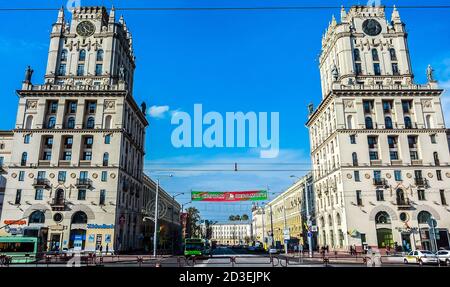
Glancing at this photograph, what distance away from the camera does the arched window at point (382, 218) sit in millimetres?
57719

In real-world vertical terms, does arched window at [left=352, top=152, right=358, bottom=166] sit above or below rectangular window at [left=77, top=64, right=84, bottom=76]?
below

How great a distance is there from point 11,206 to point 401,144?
221 feet

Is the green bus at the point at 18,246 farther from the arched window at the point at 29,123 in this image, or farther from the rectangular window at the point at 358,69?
the rectangular window at the point at 358,69

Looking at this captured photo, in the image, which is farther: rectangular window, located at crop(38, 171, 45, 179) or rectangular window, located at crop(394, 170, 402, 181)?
rectangular window, located at crop(394, 170, 402, 181)

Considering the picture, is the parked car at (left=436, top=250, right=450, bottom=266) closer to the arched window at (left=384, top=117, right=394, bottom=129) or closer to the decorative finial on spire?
the arched window at (left=384, top=117, right=394, bottom=129)

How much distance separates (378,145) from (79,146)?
52674mm

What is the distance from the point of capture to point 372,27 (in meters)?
70.1

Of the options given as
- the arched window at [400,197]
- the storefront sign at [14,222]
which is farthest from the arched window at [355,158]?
the storefront sign at [14,222]

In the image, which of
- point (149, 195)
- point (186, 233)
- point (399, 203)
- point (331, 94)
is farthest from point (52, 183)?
point (186, 233)

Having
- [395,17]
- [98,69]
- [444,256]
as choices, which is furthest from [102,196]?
[395,17]

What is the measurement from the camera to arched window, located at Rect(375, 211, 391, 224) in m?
57.7

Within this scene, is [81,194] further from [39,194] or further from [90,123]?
[90,123]

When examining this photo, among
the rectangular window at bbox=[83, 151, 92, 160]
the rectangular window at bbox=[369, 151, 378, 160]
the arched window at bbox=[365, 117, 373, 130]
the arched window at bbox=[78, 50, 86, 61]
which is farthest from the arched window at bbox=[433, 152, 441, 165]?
the arched window at bbox=[78, 50, 86, 61]

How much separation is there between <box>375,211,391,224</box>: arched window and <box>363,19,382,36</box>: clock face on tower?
35558mm
